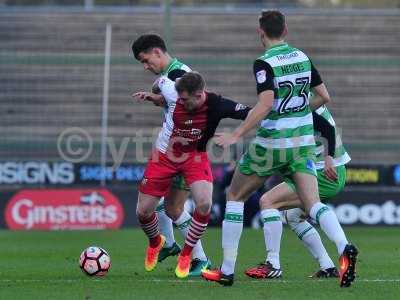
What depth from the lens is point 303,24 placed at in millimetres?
27734

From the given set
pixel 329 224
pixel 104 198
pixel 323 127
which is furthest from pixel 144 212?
pixel 104 198

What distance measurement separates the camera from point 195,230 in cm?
972

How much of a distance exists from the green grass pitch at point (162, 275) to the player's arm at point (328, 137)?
102 centimetres

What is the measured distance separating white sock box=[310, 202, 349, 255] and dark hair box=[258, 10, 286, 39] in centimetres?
150

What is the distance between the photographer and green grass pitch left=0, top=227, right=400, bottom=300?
847 cm

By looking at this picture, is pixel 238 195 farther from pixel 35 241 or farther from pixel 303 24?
pixel 303 24

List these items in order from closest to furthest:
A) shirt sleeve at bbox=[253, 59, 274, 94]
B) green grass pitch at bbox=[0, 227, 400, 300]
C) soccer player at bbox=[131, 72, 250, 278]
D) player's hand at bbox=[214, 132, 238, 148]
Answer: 1. player's hand at bbox=[214, 132, 238, 148]
2. green grass pitch at bbox=[0, 227, 400, 300]
3. shirt sleeve at bbox=[253, 59, 274, 94]
4. soccer player at bbox=[131, 72, 250, 278]

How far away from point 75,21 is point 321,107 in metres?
18.2

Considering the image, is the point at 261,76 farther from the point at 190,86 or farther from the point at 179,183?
the point at 179,183

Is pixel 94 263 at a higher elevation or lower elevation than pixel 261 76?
lower

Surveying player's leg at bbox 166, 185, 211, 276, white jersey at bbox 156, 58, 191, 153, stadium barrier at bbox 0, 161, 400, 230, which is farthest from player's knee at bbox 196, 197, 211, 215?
stadium barrier at bbox 0, 161, 400, 230

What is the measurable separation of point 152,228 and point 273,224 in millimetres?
1251

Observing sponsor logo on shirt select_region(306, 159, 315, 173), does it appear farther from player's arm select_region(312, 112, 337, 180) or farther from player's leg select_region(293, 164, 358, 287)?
player's arm select_region(312, 112, 337, 180)

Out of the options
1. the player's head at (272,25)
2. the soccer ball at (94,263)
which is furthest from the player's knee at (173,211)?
the player's head at (272,25)
